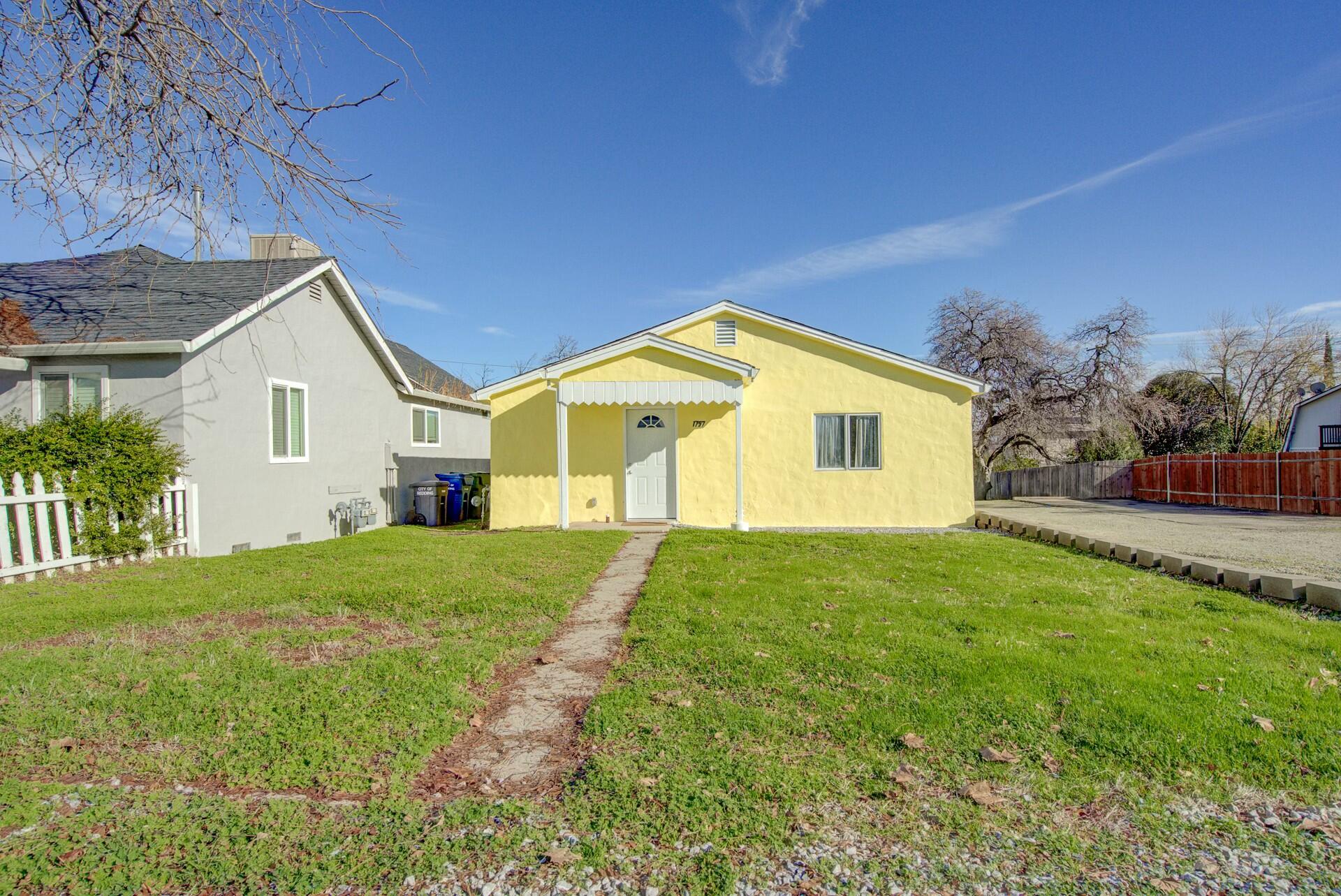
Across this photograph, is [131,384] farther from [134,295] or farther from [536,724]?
[536,724]

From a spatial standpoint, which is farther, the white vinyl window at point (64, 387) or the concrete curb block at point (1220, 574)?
the white vinyl window at point (64, 387)

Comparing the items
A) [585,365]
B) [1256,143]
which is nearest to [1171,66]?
[1256,143]

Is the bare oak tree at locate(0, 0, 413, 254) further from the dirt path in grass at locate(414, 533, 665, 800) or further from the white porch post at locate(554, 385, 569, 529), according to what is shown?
the white porch post at locate(554, 385, 569, 529)

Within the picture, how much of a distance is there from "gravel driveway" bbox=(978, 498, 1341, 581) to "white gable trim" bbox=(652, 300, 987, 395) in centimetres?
325

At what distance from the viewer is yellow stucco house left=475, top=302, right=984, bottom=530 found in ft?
48.7

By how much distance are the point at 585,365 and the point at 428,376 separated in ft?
62.0

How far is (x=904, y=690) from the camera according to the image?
4.29 meters

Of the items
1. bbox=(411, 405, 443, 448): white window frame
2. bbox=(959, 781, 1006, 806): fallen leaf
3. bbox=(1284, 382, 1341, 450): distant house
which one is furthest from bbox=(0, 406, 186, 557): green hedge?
bbox=(1284, 382, 1341, 450): distant house

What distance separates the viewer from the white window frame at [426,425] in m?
18.6

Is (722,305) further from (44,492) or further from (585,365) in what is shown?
(44,492)

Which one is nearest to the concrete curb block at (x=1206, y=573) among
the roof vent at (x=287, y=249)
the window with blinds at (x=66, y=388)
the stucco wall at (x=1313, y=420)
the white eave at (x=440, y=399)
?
the white eave at (x=440, y=399)

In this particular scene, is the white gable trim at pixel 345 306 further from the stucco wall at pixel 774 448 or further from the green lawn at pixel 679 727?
the green lawn at pixel 679 727

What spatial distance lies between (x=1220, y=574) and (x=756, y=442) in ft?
28.6

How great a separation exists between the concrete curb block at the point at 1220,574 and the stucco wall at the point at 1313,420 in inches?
→ 811
